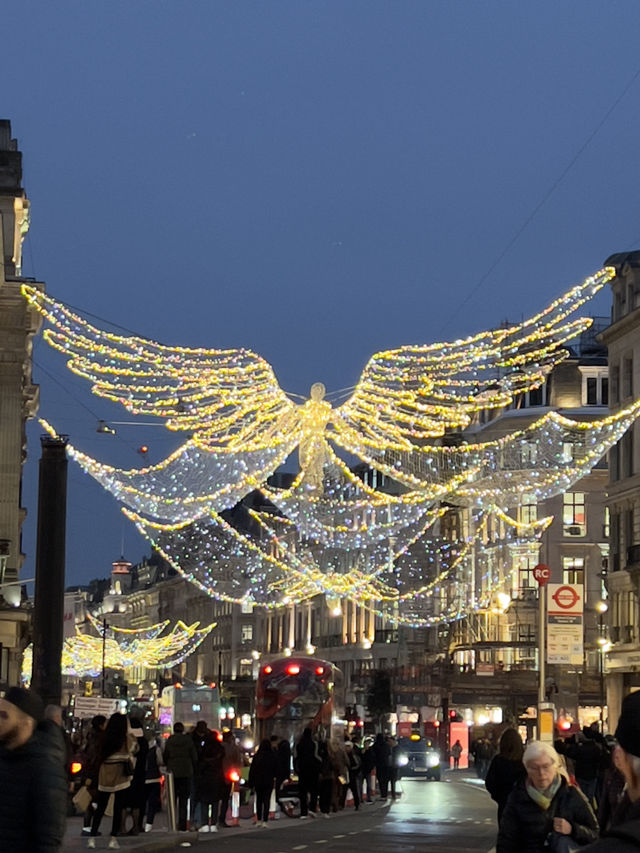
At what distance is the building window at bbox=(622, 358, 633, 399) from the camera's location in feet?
224

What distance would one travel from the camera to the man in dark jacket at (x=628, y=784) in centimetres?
420

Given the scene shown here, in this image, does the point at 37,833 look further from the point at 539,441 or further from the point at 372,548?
the point at 372,548

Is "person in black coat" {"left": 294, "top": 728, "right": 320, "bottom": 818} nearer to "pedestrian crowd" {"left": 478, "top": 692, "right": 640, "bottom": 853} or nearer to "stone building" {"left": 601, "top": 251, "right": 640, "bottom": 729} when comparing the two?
"pedestrian crowd" {"left": 478, "top": 692, "right": 640, "bottom": 853}

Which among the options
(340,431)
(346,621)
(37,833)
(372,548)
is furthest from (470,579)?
(37,833)

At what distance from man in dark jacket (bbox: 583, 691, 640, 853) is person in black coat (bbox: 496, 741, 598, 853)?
4959mm

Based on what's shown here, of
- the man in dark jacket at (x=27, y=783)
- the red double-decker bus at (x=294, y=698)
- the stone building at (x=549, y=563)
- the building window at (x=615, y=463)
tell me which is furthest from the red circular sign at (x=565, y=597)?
the stone building at (x=549, y=563)

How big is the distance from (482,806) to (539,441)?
26.9 feet

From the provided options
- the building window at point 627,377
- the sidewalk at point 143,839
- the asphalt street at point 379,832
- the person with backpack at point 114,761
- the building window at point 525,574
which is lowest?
the asphalt street at point 379,832

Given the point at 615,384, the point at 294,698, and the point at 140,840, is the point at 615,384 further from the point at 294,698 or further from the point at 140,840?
the point at 140,840

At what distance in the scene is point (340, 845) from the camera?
24.8 m

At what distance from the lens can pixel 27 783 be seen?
816cm

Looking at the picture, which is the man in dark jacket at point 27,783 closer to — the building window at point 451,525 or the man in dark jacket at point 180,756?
the man in dark jacket at point 180,756

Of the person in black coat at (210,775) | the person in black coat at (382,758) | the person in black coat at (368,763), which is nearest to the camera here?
the person in black coat at (210,775)

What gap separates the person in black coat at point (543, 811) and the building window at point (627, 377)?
58537mm
